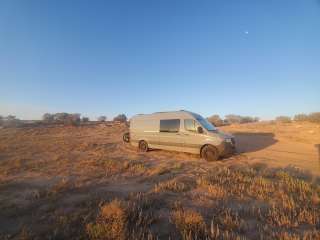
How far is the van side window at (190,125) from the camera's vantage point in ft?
32.8

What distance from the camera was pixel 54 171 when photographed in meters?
7.46

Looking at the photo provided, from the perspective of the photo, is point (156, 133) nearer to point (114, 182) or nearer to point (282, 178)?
point (114, 182)

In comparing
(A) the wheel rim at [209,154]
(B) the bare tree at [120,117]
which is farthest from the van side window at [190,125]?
(B) the bare tree at [120,117]

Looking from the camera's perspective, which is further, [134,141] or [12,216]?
[134,141]

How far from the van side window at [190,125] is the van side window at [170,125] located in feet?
1.66

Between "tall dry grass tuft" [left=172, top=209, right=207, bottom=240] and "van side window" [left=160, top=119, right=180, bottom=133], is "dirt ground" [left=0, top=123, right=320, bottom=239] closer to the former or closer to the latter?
"tall dry grass tuft" [left=172, top=209, right=207, bottom=240]

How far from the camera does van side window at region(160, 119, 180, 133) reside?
1066 cm

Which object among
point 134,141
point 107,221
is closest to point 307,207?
point 107,221

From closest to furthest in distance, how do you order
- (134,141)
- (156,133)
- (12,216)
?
(12,216) < (156,133) < (134,141)

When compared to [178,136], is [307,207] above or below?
below

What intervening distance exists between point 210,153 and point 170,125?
2781mm

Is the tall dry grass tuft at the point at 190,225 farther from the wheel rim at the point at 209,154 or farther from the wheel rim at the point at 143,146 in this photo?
the wheel rim at the point at 143,146

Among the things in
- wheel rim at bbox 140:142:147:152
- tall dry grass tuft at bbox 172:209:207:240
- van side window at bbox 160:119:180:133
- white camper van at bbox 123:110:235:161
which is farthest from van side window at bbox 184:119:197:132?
tall dry grass tuft at bbox 172:209:207:240

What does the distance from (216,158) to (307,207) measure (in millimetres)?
5319
